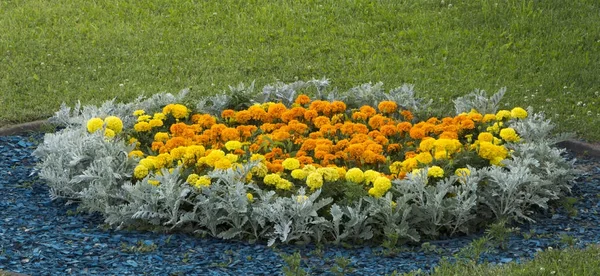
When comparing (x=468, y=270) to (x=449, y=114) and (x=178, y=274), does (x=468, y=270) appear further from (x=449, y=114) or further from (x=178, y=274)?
(x=449, y=114)

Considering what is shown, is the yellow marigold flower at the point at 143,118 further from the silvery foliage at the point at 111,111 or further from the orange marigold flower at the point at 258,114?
the orange marigold flower at the point at 258,114

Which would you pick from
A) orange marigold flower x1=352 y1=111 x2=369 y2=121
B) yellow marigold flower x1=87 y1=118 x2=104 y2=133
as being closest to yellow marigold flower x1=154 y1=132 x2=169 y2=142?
yellow marigold flower x1=87 y1=118 x2=104 y2=133

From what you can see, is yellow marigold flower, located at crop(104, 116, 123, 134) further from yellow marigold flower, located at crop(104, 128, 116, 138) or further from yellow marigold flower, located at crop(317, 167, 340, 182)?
yellow marigold flower, located at crop(317, 167, 340, 182)

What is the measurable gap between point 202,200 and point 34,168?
1.69 metres

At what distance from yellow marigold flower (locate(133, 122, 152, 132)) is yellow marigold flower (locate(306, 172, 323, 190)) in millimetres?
1818

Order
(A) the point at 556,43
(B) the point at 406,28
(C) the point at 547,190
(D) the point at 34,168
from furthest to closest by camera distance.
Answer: (B) the point at 406,28
(A) the point at 556,43
(D) the point at 34,168
(C) the point at 547,190

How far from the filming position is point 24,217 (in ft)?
19.0

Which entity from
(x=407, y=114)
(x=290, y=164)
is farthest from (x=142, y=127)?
(x=407, y=114)

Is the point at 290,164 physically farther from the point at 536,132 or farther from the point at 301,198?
the point at 536,132

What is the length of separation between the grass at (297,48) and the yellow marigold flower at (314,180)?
333 cm

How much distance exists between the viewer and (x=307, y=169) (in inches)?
226

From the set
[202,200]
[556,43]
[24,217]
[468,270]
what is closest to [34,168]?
[24,217]

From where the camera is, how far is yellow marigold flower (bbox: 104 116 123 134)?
668 centimetres

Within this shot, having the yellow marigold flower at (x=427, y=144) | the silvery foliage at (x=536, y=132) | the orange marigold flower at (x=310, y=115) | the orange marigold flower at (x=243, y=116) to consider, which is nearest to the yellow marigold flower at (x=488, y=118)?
the silvery foliage at (x=536, y=132)
